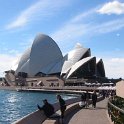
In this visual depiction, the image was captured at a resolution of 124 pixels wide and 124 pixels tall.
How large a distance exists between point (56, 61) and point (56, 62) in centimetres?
33

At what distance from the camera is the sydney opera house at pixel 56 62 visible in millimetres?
116750

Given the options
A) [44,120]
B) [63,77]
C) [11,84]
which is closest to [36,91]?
[63,77]

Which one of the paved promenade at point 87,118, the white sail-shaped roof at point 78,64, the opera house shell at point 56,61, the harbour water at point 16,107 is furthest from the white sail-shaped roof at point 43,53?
the paved promenade at point 87,118

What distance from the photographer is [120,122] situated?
11.9 meters

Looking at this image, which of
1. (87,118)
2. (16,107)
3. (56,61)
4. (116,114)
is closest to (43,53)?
(56,61)

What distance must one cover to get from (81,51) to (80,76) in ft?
25.7

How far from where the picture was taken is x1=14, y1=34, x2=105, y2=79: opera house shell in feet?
383

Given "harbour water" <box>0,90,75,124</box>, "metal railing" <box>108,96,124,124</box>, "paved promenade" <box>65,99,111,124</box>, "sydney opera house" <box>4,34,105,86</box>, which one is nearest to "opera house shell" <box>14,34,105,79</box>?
"sydney opera house" <box>4,34,105,86</box>

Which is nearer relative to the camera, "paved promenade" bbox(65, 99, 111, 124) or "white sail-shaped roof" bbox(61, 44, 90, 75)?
"paved promenade" bbox(65, 99, 111, 124)

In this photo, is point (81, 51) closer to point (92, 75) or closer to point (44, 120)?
point (92, 75)

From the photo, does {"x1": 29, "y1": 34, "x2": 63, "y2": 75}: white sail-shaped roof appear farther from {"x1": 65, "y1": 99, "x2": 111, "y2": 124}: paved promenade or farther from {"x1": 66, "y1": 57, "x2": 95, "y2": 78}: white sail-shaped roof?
{"x1": 65, "y1": 99, "x2": 111, "y2": 124}: paved promenade

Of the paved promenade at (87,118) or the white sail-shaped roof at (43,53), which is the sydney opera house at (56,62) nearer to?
the white sail-shaped roof at (43,53)

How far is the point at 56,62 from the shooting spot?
12575cm

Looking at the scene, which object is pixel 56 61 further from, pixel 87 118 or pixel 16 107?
pixel 87 118
